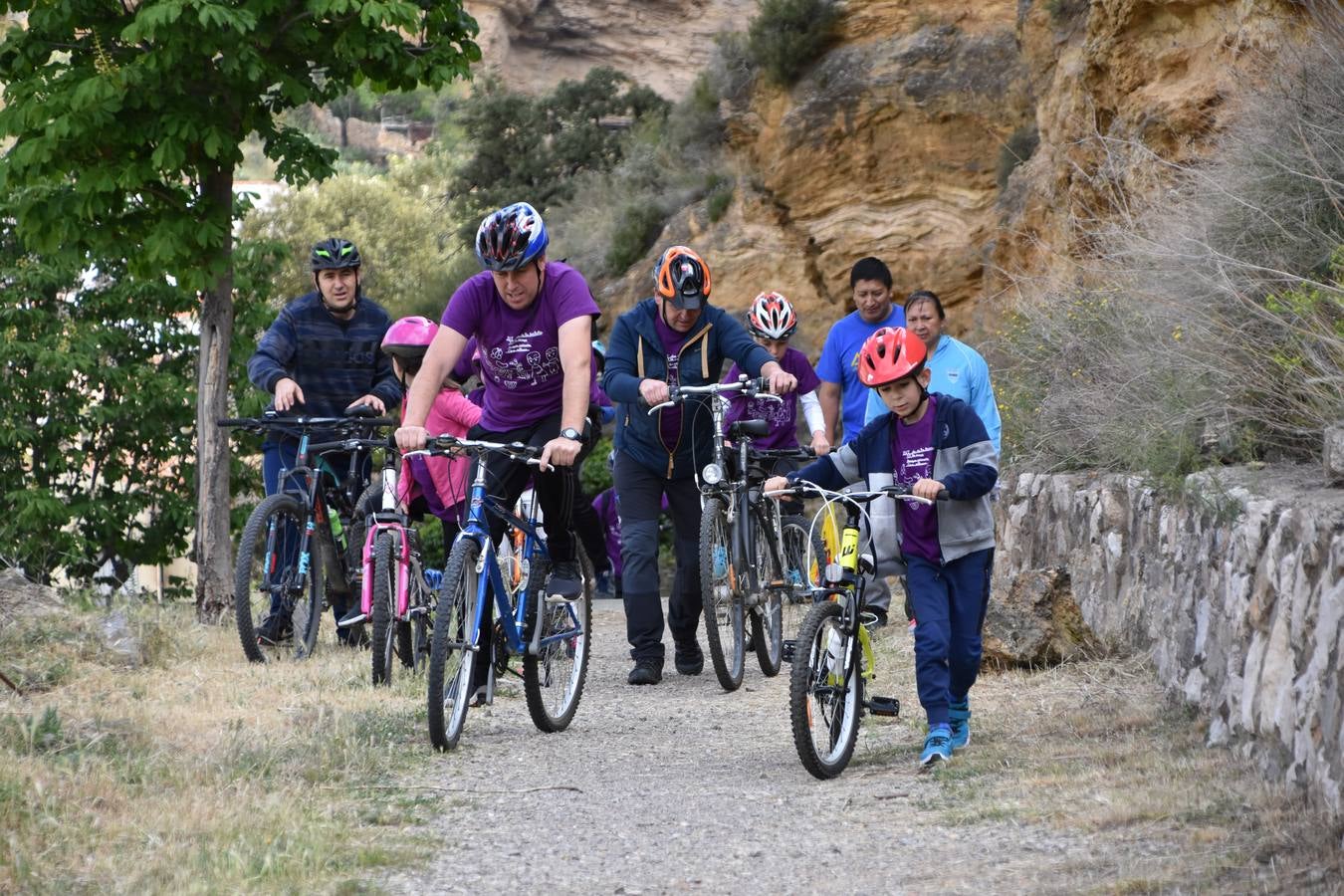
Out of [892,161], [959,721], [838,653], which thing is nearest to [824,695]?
[838,653]

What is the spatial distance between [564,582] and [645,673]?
7.64ft

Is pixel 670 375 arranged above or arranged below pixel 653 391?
above

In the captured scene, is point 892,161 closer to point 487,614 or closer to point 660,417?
point 660,417

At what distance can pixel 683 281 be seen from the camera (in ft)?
30.9

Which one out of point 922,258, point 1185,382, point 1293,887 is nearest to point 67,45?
point 1185,382

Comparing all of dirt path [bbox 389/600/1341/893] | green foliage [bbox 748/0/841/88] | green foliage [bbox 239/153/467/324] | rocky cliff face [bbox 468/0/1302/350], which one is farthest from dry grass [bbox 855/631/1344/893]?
green foliage [bbox 239/153/467/324]

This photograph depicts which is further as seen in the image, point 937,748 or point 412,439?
point 412,439

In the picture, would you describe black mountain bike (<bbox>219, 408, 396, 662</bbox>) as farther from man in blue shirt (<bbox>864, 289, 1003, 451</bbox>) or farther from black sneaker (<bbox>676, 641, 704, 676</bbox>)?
man in blue shirt (<bbox>864, 289, 1003, 451</bbox>)

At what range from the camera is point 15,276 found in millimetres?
20438

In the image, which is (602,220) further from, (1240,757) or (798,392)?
(1240,757)

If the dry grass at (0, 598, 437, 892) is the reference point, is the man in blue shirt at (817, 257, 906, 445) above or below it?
above

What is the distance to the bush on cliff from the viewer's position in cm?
724

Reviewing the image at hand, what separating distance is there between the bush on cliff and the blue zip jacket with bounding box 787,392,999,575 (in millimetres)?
1179

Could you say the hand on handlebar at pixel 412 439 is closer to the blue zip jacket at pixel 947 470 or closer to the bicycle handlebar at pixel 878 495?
the bicycle handlebar at pixel 878 495
